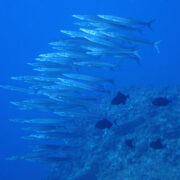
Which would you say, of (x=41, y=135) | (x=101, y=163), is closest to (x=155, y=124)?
(x=101, y=163)

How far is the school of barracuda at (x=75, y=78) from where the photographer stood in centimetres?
1020

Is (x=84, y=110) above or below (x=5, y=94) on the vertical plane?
below

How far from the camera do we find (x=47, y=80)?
11.3 meters

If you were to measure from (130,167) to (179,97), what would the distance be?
4.34 metres

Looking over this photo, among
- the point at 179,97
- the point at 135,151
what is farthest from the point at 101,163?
the point at 179,97

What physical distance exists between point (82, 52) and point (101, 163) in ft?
11.6

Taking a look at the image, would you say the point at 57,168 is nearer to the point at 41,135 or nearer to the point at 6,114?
the point at 41,135

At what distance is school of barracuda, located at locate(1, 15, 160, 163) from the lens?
10.2 meters

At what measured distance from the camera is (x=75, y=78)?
36.1 ft

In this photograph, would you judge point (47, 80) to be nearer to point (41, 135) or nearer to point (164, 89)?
point (41, 135)

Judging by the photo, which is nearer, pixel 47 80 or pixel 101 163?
pixel 101 163

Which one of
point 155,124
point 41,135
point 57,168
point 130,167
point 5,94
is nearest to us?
point 130,167

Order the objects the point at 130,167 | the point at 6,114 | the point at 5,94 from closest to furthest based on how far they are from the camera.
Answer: the point at 130,167 < the point at 6,114 < the point at 5,94

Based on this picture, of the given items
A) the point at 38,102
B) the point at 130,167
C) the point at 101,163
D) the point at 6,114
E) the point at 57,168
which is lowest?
the point at 130,167
